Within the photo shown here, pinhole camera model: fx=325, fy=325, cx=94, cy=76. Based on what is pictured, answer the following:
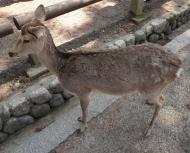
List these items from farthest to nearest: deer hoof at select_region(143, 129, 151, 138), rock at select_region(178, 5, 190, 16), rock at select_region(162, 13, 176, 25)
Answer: rock at select_region(178, 5, 190, 16) → rock at select_region(162, 13, 176, 25) → deer hoof at select_region(143, 129, 151, 138)

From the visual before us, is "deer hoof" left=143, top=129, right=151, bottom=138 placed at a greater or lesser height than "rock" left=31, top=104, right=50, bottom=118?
lesser

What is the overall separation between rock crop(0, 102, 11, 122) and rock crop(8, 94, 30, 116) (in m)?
0.05

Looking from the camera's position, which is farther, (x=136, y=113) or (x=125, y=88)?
(x=136, y=113)

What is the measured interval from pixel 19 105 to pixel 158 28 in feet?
10.4

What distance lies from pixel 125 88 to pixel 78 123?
928 millimetres

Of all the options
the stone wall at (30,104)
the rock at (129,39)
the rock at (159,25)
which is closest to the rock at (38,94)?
the stone wall at (30,104)

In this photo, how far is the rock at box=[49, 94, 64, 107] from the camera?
445 centimetres

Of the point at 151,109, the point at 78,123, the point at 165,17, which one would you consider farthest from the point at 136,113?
the point at 165,17

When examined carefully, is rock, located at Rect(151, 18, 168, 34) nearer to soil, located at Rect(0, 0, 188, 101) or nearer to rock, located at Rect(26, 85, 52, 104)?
soil, located at Rect(0, 0, 188, 101)

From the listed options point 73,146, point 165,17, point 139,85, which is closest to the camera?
point 139,85

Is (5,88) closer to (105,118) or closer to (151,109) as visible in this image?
(105,118)

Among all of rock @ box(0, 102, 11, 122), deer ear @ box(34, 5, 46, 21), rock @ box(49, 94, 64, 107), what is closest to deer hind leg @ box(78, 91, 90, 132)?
rock @ box(49, 94, 64, 107)

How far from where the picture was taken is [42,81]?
448 centimetres

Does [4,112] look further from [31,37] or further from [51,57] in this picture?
[31,37]
